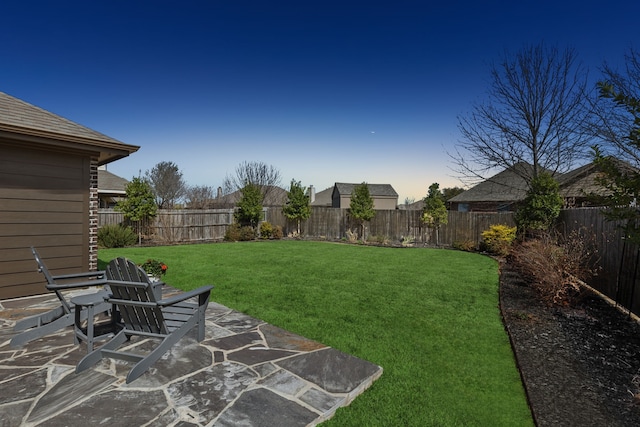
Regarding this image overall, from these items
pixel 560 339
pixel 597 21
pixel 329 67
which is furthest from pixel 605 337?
pixel 329 67

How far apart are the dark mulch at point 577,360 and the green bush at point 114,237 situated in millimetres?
13768

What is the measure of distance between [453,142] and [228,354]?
15183 mm

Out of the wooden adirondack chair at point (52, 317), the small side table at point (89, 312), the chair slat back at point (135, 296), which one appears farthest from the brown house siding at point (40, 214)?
the chair slat back at point (135, 296)

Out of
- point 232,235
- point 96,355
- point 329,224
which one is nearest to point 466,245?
point 329,224

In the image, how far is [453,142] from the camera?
1548cm

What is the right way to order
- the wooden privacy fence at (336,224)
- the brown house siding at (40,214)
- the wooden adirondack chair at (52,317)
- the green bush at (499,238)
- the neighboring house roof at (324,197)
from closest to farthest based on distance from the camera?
1. the wooden adirondack chair at (52,317)
2. the brown house siding at (40,214)
3. the green bush at (499,238)
4. the wooden privacy fence at (336,224)
5. the neighboring house roof at (324,197)

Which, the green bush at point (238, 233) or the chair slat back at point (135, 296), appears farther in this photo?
the green bush at point (238, 233)

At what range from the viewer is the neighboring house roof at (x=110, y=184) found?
1934 cm

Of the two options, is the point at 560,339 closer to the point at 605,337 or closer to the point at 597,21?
the point at 605,337

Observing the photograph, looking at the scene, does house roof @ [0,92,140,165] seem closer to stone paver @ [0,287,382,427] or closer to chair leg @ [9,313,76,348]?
stone paver @ [0,287,382,427]

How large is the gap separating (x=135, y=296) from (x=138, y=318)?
9.9 inches

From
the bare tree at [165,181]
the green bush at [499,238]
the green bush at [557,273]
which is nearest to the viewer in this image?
the green bush at [557,273]

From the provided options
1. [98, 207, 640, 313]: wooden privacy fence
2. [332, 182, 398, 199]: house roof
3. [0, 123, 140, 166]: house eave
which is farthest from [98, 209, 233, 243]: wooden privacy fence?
[332, 182, 398, 199]: house roof

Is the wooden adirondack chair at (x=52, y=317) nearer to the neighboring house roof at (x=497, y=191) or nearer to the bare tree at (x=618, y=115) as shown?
the bare tree at (x=618, y=115)
